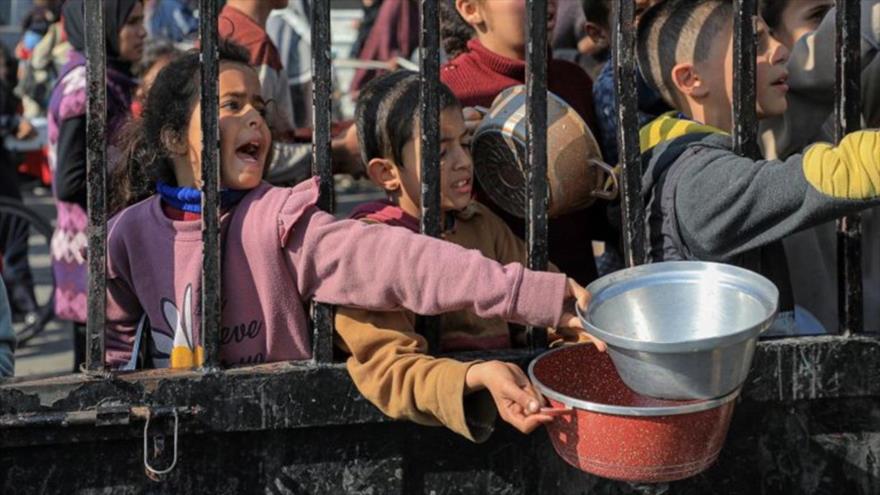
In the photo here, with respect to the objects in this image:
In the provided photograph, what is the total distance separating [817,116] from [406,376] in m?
1.37

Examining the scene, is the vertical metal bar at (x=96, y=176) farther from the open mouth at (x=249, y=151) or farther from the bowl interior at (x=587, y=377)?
the bowl interior at (x=587, y=377)

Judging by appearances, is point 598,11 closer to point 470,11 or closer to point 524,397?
point 470,11

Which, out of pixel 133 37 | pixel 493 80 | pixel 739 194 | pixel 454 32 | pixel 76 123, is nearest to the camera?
pixel 739 194

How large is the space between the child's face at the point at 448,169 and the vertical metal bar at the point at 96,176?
2.19 ft

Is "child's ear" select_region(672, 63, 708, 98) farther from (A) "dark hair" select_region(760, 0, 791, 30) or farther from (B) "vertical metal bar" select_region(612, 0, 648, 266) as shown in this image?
(A) "dark hair" select_region(760, 0, 791, 30)

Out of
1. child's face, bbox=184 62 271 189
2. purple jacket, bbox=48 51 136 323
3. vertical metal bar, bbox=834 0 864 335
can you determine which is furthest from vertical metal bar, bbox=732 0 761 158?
purple jacket, bbox=48 51 136 323

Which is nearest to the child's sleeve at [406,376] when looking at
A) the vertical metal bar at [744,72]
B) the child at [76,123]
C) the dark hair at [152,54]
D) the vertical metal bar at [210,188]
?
the vertical metal bar at [210,188]

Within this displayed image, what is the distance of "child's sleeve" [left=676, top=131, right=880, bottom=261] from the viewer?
2.62 metres

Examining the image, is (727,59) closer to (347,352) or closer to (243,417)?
(347,352)

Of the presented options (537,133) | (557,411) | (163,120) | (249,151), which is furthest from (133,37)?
(557,411)

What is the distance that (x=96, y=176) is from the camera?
268 cm

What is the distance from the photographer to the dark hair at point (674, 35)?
3.17 metres

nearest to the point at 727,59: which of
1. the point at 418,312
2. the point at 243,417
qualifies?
the point at 418,312

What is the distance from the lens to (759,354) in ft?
9.64
